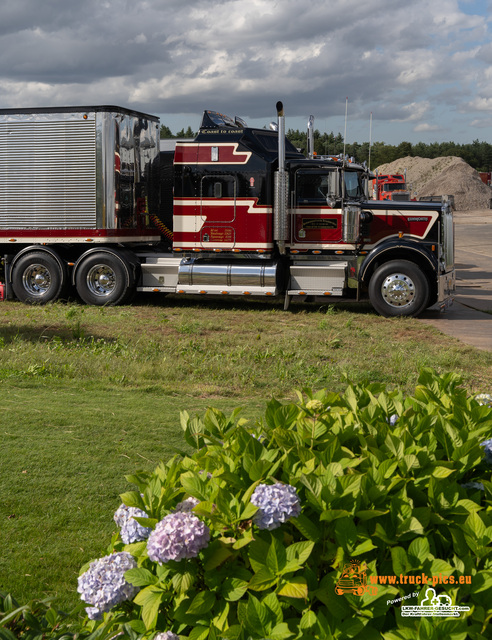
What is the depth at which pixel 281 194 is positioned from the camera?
546 inches

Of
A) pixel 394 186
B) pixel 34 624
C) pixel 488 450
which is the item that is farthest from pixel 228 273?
pixel 394 186

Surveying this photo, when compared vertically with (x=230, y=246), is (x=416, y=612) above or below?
below

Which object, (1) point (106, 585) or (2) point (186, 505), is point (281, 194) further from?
(1) point (106, 585)

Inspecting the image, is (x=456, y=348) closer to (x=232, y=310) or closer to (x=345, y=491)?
(x=232, y=310)

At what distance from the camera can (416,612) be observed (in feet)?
6.23

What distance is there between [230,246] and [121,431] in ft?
30.1

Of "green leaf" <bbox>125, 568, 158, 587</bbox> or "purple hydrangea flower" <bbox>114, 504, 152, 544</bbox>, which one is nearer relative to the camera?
"green leaf" <bbox>125, 568, 158, 587</bbox>

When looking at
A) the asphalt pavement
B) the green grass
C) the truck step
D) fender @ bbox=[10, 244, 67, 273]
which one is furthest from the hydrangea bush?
fender @ bbox=[10, 244, 67, 273]

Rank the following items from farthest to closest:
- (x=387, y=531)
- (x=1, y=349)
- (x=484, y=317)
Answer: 1. (x=484, y=317)
2. (x=1, y=349)
3. (x=387, y=531)

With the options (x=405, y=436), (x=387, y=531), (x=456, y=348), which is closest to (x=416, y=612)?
(x=387, y=531)

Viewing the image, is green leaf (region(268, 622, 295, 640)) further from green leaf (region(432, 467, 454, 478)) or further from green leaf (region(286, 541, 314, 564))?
green leaf (region(432, 467, 454, 478))

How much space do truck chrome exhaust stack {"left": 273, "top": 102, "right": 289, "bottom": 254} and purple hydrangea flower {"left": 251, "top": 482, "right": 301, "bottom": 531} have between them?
40.1ft

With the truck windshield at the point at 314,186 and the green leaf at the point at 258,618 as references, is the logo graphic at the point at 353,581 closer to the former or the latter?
the green leaf at the point at 258,618

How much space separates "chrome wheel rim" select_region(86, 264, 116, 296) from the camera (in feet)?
48.4
